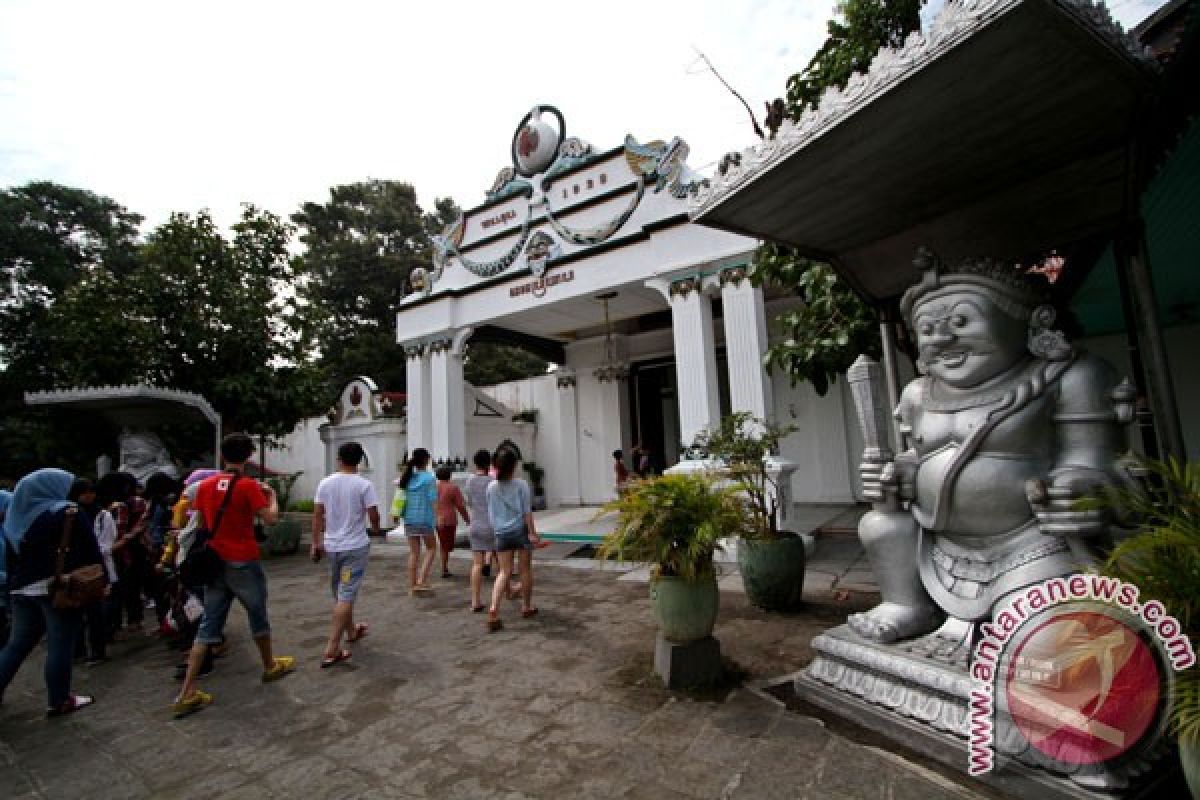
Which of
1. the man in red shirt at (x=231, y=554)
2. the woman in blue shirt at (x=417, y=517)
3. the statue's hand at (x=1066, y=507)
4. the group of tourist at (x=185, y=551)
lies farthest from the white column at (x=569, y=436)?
the statue's hand at (x=1066, y=507)

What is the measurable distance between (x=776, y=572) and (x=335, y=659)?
3.54 metres

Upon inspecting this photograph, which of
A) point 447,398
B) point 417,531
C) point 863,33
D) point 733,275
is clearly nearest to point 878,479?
point 863,33

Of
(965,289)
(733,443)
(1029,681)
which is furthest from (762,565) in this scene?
(965,289)

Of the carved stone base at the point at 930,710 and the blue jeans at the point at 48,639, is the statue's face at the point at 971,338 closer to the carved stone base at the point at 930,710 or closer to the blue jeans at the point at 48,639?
the carved stone base at the point at 930,710

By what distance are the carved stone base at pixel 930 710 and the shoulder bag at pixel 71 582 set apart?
4.48m

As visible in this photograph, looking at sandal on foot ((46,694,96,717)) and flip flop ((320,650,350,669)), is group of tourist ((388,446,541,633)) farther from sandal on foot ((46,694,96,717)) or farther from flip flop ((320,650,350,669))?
sandal on foot ((46,694,96,717))

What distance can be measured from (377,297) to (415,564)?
17.2 meters

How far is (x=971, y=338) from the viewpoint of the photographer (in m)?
2.55

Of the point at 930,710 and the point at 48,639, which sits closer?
the point at 930,710

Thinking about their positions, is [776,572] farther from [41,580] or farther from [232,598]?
[41,580]

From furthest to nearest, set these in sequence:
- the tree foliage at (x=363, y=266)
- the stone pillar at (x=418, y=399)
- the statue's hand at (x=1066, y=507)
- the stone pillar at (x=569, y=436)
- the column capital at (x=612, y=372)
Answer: the tree foliage at (x=363, y=266) → the stone pillar at (x=569, y=436) → the column capital at (x=612, y=372) → the stone pillar at (x=418, y=399) → the statue's hand at (x=1066, y=507)

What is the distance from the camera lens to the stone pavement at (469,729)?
2189mm

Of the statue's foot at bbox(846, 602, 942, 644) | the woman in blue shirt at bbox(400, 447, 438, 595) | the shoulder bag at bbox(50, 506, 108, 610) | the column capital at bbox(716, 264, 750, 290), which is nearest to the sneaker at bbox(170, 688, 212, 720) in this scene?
the shoulder bag at bbox(50, 506, 108, 610)

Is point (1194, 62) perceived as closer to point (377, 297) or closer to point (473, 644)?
point (473, 644)
